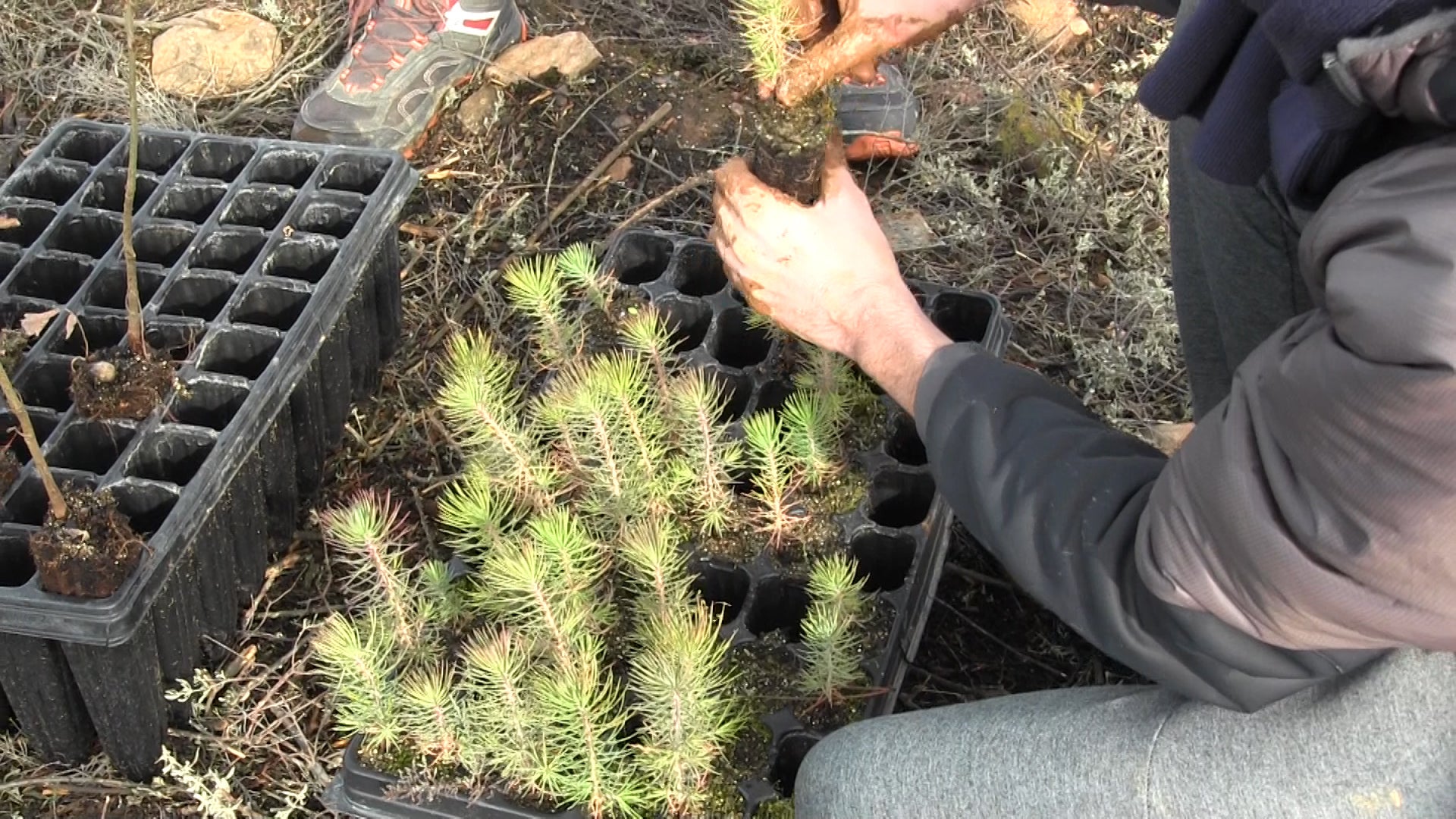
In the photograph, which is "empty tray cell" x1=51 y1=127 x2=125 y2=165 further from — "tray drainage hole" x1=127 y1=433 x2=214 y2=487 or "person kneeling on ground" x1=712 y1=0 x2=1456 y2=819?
"person kneeling on ground" x1=712 y1=0 x2=1456 y2=819

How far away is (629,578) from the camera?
77.7 inches

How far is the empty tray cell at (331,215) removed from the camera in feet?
7.88

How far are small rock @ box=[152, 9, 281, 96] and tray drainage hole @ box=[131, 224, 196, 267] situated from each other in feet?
3.01

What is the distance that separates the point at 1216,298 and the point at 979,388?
25.1 inches

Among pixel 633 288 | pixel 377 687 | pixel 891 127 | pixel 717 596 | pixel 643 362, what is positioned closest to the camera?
pixel 377 687

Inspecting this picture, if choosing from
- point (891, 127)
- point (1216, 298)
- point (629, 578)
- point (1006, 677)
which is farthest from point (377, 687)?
point (891, 127)

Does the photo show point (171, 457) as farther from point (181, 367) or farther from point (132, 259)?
point (132, 259)

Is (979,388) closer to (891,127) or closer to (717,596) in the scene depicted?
(717,596)

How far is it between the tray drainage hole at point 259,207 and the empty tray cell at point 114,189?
0.15m

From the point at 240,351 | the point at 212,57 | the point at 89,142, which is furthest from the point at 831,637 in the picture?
the point at 212,57

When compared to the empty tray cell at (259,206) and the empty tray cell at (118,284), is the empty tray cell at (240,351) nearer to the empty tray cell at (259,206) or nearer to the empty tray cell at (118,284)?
the empty tray cell at (118,284)

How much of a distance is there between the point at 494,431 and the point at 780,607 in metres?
0.49

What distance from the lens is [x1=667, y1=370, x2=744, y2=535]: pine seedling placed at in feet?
6.38

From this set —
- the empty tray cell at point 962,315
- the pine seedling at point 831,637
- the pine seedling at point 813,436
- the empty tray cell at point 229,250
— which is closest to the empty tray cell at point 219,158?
the empty tray cell at point 229,250
